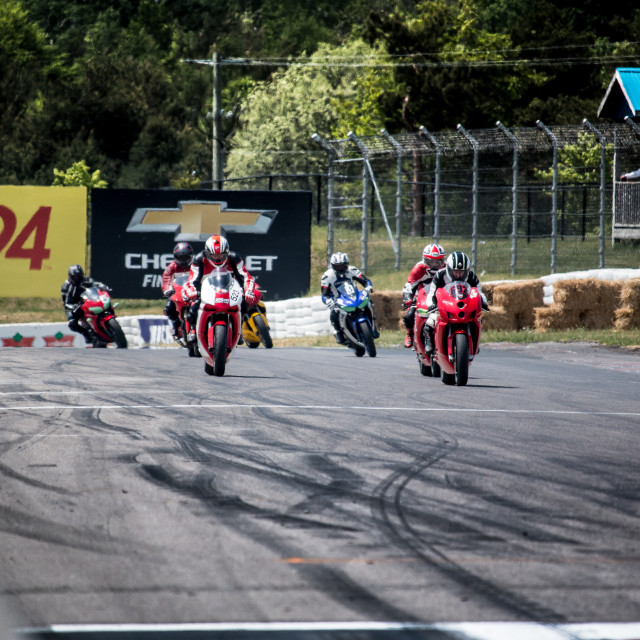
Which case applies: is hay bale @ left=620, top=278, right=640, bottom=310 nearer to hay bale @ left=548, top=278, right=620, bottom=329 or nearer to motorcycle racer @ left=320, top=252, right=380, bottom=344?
hay bale @ left=548, top=278, right=620, bottom=329

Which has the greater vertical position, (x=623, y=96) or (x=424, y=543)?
(x=623, y=96)

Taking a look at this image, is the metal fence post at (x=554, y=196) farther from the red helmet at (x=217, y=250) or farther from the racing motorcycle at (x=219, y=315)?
the racing motorcycle at (x=219, y=315)

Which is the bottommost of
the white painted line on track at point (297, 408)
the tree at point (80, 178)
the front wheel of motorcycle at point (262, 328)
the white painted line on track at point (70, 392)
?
the white painted line on track at point (70, 392)

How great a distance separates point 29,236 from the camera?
26.2m

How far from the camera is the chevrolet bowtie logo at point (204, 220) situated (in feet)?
88.7

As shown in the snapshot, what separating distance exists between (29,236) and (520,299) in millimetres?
11427

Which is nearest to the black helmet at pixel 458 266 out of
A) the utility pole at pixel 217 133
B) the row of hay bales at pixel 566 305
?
the row of hay bales at pixel 566 305

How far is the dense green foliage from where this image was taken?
5041cm

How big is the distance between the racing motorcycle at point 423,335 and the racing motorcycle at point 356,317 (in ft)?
9.71

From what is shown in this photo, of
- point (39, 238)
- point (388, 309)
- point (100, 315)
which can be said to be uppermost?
point (39, 238)

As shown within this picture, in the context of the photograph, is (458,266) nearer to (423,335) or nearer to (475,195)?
(423,335)

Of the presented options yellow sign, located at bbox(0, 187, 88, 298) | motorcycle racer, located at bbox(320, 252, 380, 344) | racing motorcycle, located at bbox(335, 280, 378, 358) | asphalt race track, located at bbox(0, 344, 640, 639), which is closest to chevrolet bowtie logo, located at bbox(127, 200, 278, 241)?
yellow sign, located at bbox(0, 187, 88, 298)

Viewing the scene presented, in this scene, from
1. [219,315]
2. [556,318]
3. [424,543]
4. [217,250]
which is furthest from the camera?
[556,318]

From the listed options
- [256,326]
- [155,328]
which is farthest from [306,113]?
[256,326]
